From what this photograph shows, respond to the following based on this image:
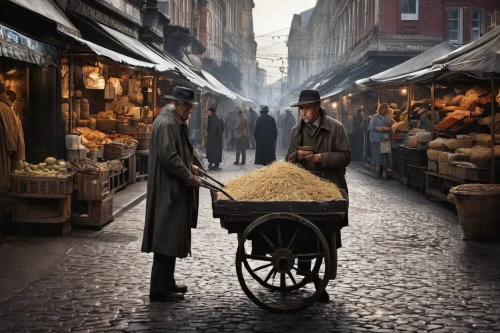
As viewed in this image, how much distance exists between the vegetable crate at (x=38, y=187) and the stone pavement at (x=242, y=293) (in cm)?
67

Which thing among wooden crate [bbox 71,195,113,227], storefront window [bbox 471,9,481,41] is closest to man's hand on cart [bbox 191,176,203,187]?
wooden crate [bbox 71,195,113,227]

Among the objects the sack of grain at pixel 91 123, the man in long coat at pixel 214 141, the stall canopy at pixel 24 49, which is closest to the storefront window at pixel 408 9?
the man in long coat at pixel 214 141

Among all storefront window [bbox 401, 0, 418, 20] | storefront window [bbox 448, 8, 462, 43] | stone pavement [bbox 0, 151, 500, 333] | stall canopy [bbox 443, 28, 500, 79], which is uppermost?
storefront window [bbox 401, 0, 418, 20]

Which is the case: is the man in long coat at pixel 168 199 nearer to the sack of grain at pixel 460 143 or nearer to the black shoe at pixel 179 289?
the black shoe at pixel 179 289

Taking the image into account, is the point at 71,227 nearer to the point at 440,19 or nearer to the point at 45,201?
the point at 45,201

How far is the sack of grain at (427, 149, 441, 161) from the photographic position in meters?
13.6

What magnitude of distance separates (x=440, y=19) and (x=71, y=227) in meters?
25.7

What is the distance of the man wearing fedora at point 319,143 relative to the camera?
642cm

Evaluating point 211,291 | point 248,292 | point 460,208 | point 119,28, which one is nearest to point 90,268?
point 211,291

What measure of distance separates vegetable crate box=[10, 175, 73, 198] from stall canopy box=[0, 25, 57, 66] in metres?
1.69

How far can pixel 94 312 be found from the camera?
5637 mm

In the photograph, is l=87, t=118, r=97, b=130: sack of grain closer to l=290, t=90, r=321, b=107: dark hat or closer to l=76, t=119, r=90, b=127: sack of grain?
l=76, t=119, r=90, b=127: sack of grain

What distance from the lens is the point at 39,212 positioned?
9414 mm

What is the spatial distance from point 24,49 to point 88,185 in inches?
84.0
